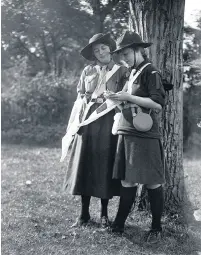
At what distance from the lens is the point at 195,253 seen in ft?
11.4

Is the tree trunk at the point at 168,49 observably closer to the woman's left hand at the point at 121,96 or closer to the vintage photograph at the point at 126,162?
the vintage photograph at the point at 126,162

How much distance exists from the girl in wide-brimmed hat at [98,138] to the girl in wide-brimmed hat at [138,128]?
248 millimetres

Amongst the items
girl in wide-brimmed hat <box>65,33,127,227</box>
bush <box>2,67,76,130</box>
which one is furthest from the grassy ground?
bush <box>2,67,76,130</box>

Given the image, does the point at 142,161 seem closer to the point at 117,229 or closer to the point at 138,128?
the point at 138,128

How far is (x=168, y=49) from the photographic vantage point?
398 centimetres

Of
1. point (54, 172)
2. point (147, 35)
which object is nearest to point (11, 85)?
point (54, 172)

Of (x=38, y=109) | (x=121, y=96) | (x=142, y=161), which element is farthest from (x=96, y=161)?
(x=38, y=109)

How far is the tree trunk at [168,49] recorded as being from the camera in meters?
3.96

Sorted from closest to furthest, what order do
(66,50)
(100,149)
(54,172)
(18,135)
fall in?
(100,149)
(54,172)
(18,135)
(66,50)

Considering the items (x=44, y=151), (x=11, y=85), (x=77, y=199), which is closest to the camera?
(x=77, y=199)

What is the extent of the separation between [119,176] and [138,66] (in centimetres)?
107

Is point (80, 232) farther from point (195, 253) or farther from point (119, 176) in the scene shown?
point (195, 253)

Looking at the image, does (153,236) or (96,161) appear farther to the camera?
(96,161)

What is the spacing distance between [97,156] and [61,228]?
3.06 ft
